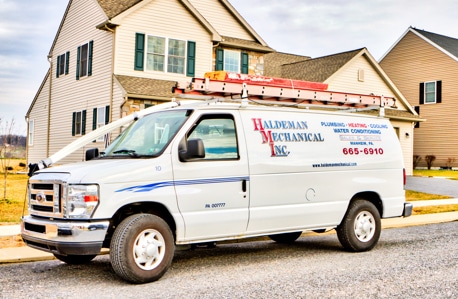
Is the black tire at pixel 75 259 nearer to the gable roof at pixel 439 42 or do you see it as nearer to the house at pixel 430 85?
the house at pixel 430 85

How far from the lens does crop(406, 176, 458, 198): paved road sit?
67.8 ft

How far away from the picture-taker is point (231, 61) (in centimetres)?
2508

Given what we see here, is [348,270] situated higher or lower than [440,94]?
lower

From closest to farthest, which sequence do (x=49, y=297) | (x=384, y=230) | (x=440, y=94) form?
(x=49, y=297) → (x=384, y=230) → (x=440, y=94)

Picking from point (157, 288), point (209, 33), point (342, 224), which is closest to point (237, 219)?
point (157, 288)

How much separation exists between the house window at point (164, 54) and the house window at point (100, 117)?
7.75 ft

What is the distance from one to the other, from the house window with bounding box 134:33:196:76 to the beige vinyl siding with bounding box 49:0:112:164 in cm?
131

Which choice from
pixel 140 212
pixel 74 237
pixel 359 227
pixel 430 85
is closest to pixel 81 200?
pixel 74 237

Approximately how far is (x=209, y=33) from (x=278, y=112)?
52.9 feet

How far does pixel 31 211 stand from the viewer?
716 centimetres

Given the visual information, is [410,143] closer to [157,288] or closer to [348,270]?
[348,270]

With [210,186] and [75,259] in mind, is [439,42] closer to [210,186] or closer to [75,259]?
[210,186]

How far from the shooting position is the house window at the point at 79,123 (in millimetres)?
24641

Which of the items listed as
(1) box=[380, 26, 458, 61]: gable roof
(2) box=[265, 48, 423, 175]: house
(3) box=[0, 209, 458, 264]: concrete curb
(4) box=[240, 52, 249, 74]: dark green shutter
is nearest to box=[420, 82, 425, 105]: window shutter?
(1) box=[380, 26, 458, 61]: gable roof
